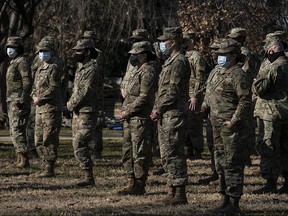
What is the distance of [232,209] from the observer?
11.3m

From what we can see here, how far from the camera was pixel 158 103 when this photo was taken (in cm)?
1230

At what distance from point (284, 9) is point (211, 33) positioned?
488 inches

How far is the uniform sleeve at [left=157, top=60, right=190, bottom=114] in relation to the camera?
1214 cm

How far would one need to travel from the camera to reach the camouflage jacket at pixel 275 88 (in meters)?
13.5

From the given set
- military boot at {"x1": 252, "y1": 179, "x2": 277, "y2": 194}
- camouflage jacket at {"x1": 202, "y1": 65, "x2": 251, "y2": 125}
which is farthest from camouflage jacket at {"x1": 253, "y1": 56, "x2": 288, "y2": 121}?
camouflage jacket at {"x1": 202, "y1": 65, "x2": 251, "y2": 125}

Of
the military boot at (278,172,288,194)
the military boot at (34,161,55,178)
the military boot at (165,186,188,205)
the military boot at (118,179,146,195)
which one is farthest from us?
the military boot at (34,161,55,178)

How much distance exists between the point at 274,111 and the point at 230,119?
7.86 ft

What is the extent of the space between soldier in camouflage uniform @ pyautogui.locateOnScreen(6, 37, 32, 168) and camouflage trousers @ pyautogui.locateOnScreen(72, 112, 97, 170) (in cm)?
274

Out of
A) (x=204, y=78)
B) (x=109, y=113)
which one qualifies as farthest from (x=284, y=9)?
(x=109, y=113)

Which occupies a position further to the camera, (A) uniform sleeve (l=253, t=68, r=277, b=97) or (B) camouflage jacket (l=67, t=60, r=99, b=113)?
(B) camouflage jacket (l=67, t=60, r=99, b=113)

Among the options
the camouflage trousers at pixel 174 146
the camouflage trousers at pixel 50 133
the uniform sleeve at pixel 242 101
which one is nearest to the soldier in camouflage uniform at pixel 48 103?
the camouflage trousers at pixel 50 133

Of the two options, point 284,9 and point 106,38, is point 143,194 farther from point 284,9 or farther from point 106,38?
point 106,38

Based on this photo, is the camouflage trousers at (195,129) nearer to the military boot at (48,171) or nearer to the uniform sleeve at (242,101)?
the military boot at (48,171)

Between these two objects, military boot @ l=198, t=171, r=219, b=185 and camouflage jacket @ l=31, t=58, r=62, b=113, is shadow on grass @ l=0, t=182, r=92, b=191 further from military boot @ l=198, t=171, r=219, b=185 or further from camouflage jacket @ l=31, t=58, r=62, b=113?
military boot @ l=198, t=171, r=219, b=185
